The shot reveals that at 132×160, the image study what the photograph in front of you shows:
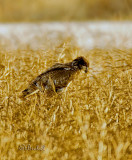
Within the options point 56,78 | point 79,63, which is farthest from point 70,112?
point 79,63

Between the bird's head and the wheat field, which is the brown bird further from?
the wheat field

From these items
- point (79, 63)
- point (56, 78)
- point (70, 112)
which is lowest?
point (70, 112)

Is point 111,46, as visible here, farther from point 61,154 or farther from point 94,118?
point 61,154

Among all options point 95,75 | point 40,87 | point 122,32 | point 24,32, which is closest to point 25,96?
point 40,87

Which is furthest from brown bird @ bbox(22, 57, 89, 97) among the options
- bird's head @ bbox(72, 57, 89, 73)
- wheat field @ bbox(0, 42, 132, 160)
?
wheat field @ bbox(0, 42, 132, 160)

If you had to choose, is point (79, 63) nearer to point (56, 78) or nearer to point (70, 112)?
point (56, 78)
